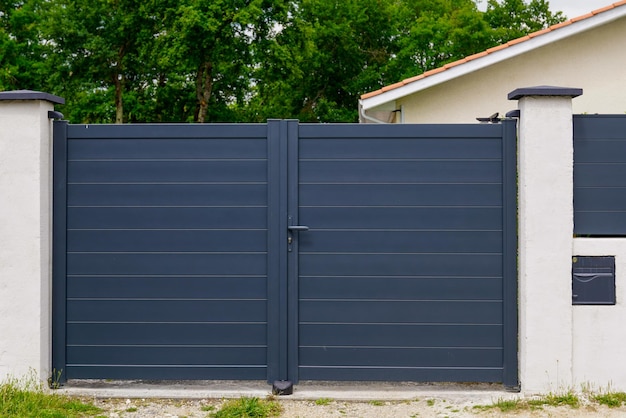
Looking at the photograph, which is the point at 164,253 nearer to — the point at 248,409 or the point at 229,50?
the point at 248,409

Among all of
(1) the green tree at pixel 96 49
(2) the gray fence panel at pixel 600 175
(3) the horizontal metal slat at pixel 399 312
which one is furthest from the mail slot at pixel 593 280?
(1) the green tree at pixel 96 49

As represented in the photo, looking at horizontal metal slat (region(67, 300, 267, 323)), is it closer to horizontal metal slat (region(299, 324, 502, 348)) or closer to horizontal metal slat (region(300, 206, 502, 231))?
horizontal metal slat (region(299, 324, 502, 348))

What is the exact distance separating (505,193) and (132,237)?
2.65 m

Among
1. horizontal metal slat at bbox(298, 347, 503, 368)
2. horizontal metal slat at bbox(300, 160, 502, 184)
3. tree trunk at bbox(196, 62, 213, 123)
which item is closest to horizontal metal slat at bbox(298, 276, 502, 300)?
horizontal metal slat at bbox(298, 347, 503, 368)

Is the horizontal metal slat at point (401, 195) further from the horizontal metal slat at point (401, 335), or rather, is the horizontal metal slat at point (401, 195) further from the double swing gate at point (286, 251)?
the horizontal metal slat at point (401, 335)

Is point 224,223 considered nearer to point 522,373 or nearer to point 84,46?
point 522,373

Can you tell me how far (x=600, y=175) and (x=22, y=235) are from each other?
4.02 m

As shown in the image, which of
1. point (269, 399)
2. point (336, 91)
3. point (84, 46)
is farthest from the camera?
point (336, 91)

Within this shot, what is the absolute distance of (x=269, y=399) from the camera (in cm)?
488

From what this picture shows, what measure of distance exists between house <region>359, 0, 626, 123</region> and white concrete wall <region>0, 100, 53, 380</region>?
5632 millimetres

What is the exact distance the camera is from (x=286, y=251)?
16.5 ft

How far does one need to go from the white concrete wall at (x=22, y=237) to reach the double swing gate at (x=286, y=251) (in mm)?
174

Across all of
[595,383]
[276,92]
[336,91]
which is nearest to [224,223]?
[595,383]

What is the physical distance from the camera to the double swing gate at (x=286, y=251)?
503 cm
